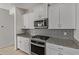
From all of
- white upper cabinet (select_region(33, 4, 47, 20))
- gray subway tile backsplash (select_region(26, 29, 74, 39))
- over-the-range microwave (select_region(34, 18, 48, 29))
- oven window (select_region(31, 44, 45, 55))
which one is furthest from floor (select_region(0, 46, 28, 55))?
white upper cabinet (select_region(33, 4, 47, 20))

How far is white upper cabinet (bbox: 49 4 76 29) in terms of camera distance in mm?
1396

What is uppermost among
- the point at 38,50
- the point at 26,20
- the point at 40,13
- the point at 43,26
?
the point at 40,13

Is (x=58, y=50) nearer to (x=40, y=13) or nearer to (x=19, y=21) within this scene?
(x=40, y=13)

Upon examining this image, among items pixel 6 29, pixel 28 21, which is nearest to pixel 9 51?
pixel 6 29

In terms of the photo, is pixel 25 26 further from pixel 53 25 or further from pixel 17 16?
pixel 53 25

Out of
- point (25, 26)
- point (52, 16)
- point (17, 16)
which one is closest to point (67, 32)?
point (52, 16)

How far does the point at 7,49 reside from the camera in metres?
1.35

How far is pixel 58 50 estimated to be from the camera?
125 centimetres

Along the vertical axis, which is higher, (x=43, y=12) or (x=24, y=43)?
(x=43, y=12)

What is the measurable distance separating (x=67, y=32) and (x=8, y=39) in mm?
1231

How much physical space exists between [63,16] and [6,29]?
3.67 ft

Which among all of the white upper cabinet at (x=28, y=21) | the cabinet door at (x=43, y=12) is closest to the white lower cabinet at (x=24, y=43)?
the white upper cabinet at (x=28, y=21)

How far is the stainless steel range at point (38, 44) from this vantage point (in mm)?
1394

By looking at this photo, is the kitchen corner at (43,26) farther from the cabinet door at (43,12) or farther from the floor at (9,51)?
the floor at (9,51)
